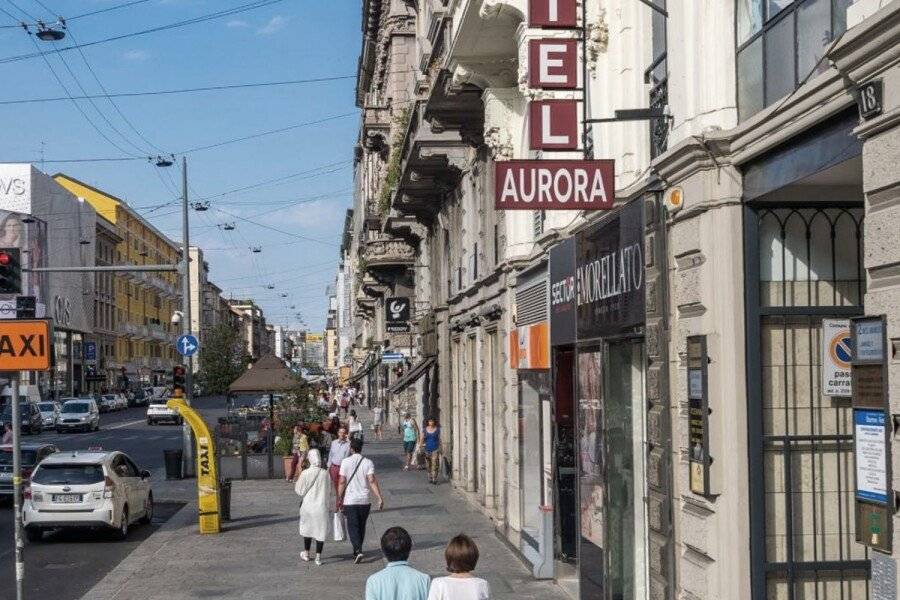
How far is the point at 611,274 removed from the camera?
12000mm

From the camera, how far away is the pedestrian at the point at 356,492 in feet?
56.7

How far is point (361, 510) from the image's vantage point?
17406mm

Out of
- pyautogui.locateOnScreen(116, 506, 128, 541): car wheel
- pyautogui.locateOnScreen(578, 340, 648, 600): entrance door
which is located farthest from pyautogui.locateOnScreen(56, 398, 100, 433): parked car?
pyautogui.locateOnScreen(578, 340, 648, 600): entrance door

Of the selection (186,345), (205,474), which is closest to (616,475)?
(205,474)

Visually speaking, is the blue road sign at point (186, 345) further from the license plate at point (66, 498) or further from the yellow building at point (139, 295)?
the yellow building at point (139, 295)

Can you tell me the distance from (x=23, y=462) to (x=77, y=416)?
34.6 metres

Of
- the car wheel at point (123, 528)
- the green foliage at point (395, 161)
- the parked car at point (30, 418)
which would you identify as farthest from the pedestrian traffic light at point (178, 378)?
the parked car at point (30, 418)

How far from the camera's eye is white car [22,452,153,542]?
20.6 meters

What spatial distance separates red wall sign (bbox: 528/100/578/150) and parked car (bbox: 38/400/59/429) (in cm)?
5357

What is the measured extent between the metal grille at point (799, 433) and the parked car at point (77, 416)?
180ft

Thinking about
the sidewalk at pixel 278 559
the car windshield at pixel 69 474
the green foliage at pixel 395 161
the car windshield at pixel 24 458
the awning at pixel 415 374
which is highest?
the green foliage at pixel 395 161

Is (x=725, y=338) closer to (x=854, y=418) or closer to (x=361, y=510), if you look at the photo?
(x=854, y=418)

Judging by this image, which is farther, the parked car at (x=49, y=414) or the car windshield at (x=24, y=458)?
the parked car at (x=49, y=414)

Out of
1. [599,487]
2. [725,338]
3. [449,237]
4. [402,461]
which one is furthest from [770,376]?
[402,461]
